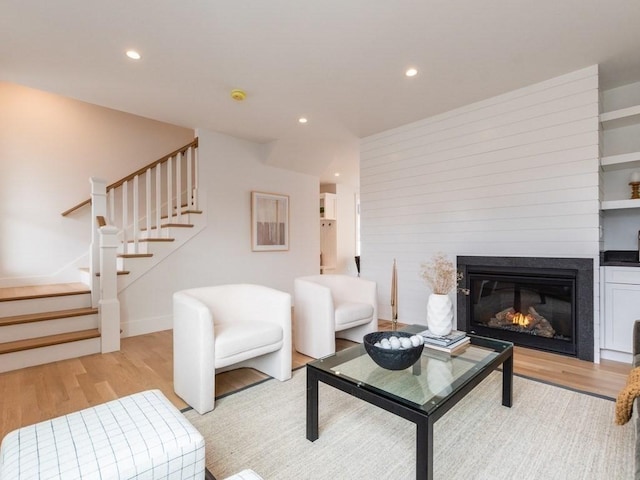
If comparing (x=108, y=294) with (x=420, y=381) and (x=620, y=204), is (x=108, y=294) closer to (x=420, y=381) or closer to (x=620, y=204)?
(x=420, y=381)

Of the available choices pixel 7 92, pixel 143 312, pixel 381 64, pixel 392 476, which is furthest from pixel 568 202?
pixel 7 92

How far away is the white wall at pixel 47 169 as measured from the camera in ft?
12.2

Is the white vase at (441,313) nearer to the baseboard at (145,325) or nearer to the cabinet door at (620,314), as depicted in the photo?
the cabinet door at (620,314)

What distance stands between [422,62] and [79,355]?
410 cm

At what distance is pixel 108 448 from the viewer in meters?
1.05

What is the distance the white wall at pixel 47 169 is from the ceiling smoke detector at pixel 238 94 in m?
2.36

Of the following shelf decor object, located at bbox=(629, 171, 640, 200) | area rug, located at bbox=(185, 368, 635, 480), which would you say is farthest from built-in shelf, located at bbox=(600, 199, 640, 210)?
area rug, located at bbox=(185, 368, 635, 480)

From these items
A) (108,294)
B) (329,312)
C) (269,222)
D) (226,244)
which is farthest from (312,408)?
(269,222)

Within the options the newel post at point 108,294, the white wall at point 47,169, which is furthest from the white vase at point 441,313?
the white wall at point 47,169

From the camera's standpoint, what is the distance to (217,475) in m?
1.46

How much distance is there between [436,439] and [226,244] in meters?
3.66

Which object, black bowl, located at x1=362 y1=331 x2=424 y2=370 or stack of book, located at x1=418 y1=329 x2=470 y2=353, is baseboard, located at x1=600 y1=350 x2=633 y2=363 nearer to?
→ stack of book, located at x1=418 y1=329 x2=470 y2=353

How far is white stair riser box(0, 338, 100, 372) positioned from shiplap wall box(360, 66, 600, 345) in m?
3.30

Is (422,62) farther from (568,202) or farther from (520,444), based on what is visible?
(520,444)
